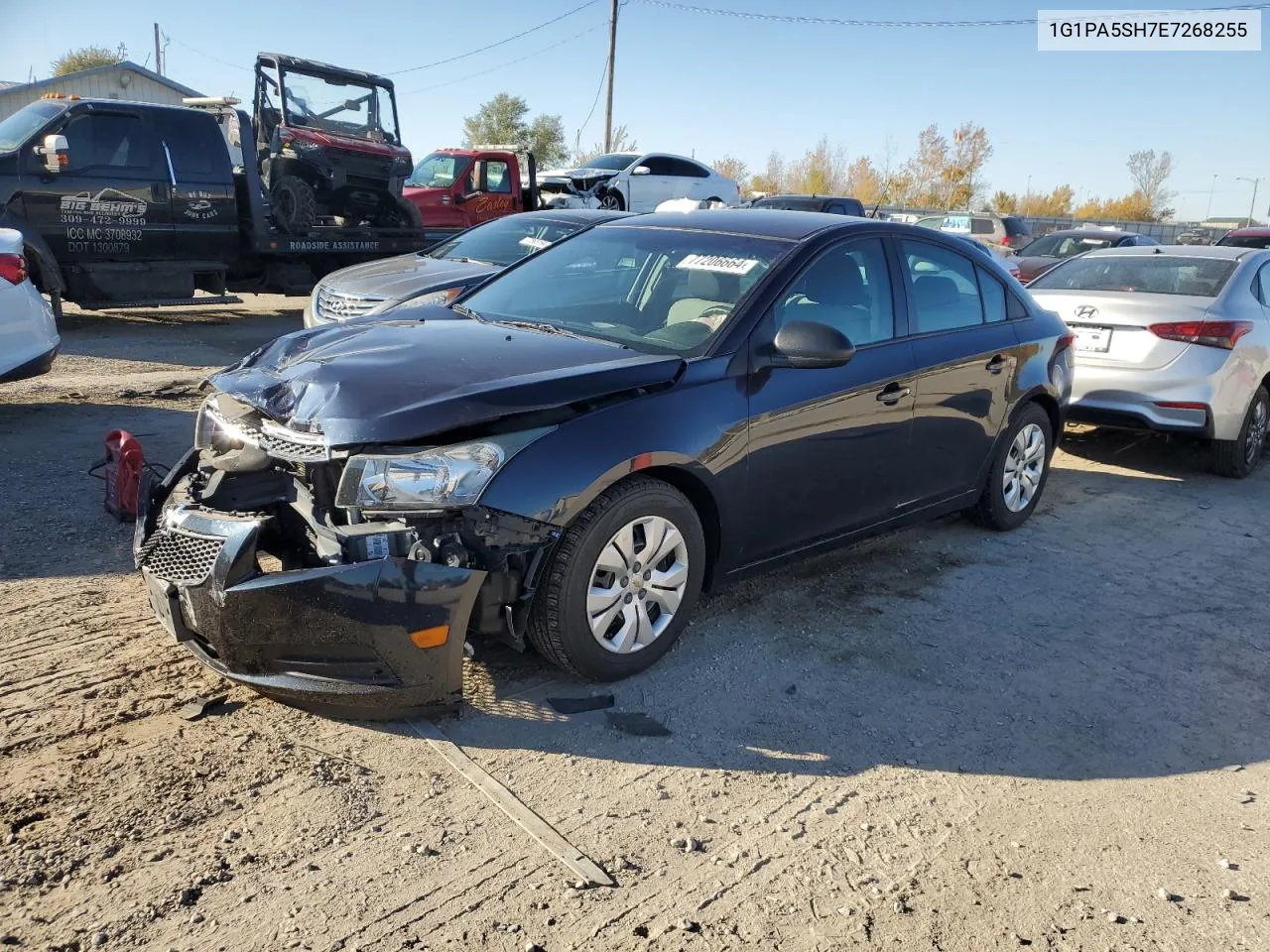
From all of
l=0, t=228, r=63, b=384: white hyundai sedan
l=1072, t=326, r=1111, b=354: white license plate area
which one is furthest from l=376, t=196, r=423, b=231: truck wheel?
l=1072, t=326, r=1111, b=354: white license plate area

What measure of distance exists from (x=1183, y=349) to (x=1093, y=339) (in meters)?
0.61

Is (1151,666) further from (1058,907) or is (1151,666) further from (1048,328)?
(1048,328)

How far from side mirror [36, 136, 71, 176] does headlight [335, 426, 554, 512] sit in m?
8.86

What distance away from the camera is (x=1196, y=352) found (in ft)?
23.1

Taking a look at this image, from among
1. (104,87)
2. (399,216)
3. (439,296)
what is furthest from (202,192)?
(104,87)

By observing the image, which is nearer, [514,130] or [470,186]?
[470,186]

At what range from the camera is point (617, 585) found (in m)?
3.64

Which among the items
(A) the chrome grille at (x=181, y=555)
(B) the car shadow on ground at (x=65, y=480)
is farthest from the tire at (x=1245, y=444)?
(B) the car shadow on ground at (x=65, y=480)

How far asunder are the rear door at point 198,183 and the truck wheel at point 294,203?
0.99 metres

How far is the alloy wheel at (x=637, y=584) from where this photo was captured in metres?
3.59

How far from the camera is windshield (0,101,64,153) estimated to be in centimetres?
1030

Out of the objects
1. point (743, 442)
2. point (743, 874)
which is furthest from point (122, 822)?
point (743, 442)

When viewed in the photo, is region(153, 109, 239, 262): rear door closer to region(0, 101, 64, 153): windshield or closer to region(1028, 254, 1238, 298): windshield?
region(0, 101, 64, 153): windshield

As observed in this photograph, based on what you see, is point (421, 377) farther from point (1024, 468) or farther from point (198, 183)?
point (198, 183)
